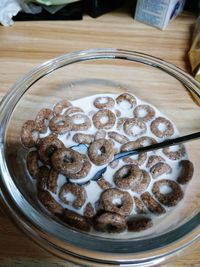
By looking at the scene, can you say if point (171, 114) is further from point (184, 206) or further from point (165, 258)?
point (165, 258)

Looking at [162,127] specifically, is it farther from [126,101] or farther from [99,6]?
[99,6]

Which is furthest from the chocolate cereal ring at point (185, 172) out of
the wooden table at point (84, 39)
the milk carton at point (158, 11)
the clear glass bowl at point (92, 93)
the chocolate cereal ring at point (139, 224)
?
the milk carton at point (158, 11)

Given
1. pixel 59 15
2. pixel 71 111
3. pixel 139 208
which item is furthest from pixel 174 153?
pixel 59 15

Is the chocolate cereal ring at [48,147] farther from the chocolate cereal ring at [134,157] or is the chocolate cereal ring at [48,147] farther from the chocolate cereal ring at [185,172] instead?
the chocolate cereal ring at [185,172]

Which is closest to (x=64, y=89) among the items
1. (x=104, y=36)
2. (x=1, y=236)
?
(x=104, y=36)

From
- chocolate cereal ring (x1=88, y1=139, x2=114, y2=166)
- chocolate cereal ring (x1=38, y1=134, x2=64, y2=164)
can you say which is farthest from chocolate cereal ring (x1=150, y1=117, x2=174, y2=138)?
chocolate cereal ring (x1=38, y1=134, x2=64, y2=164)
